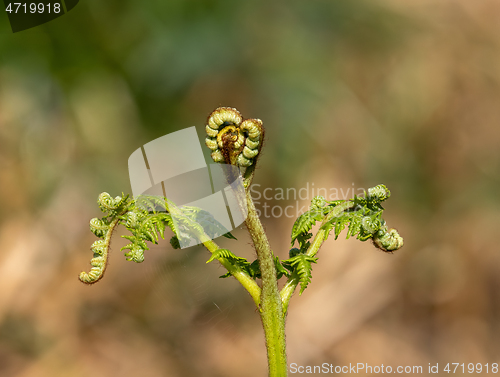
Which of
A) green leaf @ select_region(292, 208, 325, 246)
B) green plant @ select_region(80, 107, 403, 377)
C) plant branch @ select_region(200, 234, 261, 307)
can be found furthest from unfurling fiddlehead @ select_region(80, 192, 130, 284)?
green leaf @ select_region(292, 208, 325, 246)

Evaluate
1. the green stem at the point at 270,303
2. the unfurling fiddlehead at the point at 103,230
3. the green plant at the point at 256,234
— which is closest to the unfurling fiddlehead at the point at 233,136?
the green plant at the point at 256,234

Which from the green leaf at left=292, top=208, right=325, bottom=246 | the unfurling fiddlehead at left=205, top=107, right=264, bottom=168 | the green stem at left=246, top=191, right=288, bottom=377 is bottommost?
the green stem at left=246, top=191, right=288, bottom=377

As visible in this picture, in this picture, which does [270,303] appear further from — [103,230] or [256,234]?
[103,230]

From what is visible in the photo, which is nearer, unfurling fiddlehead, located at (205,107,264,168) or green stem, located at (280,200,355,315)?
unfurling fiddlehead, located at (205,107,264,168)

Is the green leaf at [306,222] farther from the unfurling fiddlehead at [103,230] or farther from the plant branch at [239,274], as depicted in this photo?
the unfurling fiddlehead at [103,230]

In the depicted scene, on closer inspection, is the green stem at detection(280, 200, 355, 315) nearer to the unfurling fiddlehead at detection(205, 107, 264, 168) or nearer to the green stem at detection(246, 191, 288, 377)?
the green stem at detection(246, 191, 288, 377)

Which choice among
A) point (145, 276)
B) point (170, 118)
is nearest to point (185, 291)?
point (145, 276)
